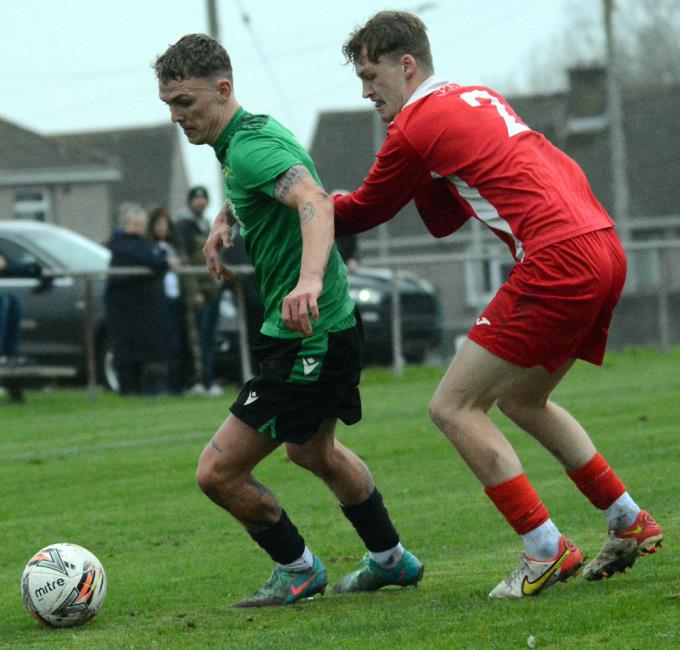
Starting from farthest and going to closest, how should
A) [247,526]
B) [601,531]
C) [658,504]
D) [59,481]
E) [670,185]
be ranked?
[670,185] → [59,481] → [658,504] → [601,531] → [247,526]

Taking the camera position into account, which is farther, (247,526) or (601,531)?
(601,531)

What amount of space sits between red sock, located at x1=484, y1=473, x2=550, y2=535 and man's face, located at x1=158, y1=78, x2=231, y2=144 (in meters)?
1.70

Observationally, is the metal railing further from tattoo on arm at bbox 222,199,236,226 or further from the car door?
tattoo on arm at bbox 222,199,236,226

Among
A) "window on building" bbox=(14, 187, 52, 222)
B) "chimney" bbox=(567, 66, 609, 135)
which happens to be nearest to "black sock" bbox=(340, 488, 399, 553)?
"window on building" bbox=(14, 187, 52, 222)

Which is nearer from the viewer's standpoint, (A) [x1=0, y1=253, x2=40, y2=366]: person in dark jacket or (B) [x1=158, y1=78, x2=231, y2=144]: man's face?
(B) [x1=158, y1=78, x2=231, y2=144]: man's face

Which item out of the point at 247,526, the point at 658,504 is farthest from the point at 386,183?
the point at 658,504

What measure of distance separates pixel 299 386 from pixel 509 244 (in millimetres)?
939

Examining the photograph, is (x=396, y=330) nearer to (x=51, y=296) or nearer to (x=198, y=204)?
(x=198, y=204)

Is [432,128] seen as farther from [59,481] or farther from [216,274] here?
[59,481]

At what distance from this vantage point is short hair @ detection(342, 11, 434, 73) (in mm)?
5641

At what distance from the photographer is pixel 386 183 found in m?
5.70

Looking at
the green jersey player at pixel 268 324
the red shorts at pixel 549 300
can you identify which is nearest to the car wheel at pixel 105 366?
the green jersey player at pixel 268 324

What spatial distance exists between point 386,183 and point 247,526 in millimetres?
1458

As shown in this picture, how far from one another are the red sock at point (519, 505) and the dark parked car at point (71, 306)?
1163 centimetres
